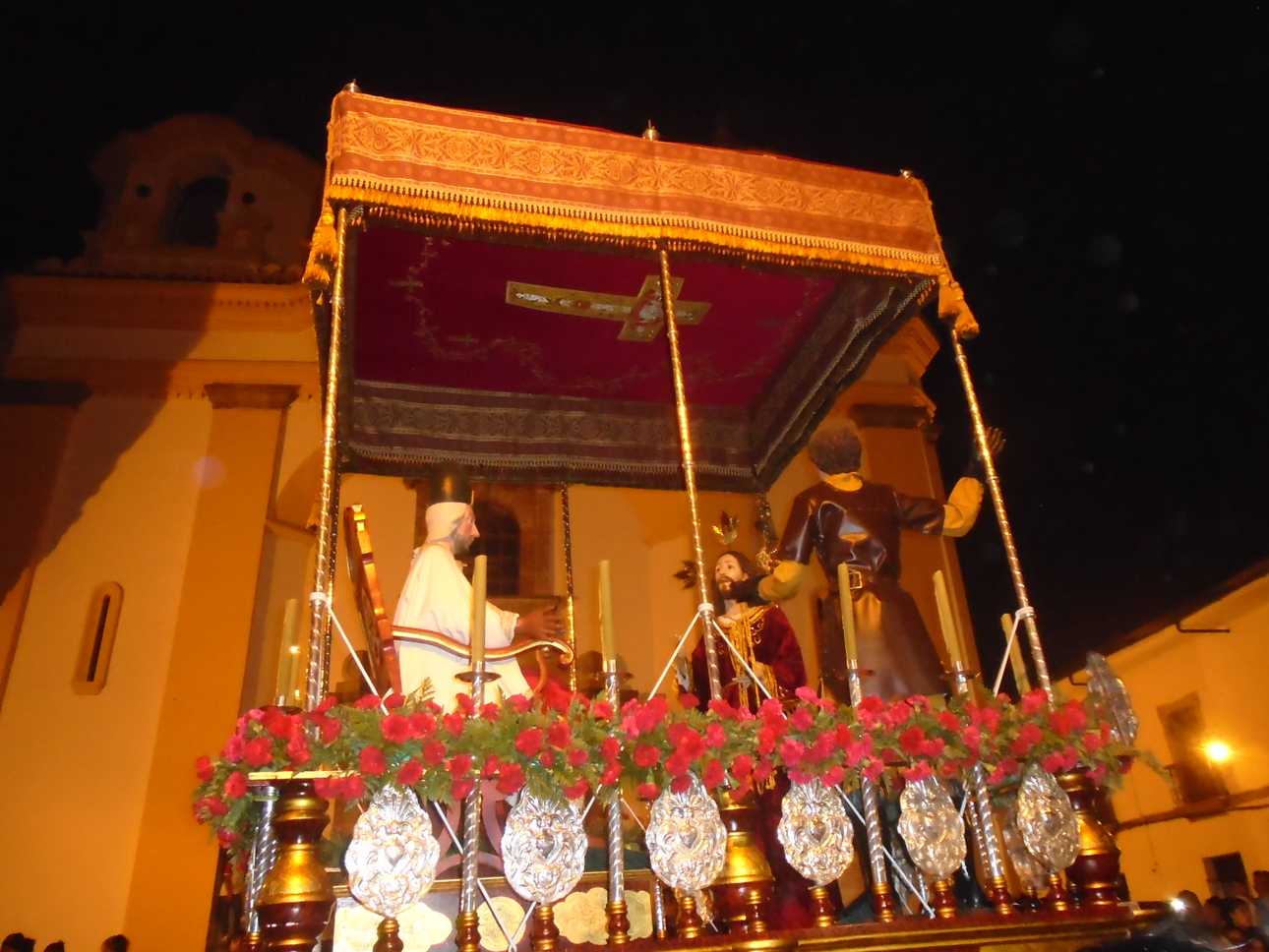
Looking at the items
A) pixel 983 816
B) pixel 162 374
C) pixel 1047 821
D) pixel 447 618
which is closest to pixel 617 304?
pixel 447 618

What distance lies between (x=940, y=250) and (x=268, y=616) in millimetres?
8949

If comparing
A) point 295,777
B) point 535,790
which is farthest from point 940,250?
point 295,777

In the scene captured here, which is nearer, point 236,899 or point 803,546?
point 236,899

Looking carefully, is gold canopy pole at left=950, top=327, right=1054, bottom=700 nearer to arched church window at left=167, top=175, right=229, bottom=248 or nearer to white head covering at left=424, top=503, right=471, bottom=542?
white head covering at left=424, top=503, right=471, bottom=542

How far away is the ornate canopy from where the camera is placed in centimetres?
424

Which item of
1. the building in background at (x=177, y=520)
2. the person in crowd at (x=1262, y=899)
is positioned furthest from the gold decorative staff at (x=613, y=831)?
the building in background at (x=177, y=520)

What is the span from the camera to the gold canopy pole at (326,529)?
3.12 meters

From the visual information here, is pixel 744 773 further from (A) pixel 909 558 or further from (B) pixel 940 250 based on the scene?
(A) pixel 909 558

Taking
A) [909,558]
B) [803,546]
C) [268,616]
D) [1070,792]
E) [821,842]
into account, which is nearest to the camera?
[821,842]

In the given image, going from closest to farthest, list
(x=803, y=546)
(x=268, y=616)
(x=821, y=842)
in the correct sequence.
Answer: (x=821, y=842) < (x=803, y=546) < (x=268, y=616)

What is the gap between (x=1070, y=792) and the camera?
A: 129 inches

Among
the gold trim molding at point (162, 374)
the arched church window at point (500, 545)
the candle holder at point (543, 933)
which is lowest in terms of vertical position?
the candle holder at point (543, 933)

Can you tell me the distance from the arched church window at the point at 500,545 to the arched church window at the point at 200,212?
5.51 metres

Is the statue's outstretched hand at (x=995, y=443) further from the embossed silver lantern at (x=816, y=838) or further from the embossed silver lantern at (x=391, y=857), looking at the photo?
the embossed silver lantern at (x=391, y=857)
